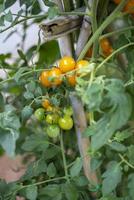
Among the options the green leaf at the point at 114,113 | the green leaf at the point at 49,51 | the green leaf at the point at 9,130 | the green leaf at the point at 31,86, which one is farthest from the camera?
→ the green leaf at the point at 49,51

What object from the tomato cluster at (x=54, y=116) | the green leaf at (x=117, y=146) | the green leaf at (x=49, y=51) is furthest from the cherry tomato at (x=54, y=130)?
the green leaf at (x=49, y=51)

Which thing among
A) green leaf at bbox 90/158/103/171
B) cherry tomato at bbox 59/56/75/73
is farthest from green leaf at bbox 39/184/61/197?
cherry tomato at bbox 59/56/75/73

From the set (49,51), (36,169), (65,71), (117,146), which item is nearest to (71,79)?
(65,71)

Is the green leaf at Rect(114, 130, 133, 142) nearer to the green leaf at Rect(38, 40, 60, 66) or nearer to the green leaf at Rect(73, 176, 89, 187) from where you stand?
the green leaf at Rect(73, 176, 89, 187)

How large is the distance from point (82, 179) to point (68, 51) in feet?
0.70

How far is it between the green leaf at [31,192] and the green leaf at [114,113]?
0.88ft

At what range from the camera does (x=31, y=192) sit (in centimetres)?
68

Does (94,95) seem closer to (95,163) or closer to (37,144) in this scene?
(95,163)

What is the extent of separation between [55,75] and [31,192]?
0.68 feet

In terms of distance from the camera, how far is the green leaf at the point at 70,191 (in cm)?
67

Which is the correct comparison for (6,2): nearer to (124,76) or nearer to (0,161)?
(124,76)

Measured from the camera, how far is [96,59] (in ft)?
2.05

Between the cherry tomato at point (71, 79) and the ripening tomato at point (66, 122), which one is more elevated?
the cherry tomato at point (71, 79)

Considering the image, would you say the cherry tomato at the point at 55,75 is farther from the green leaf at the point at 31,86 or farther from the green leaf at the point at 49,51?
the green leaf at the point at 49,51
